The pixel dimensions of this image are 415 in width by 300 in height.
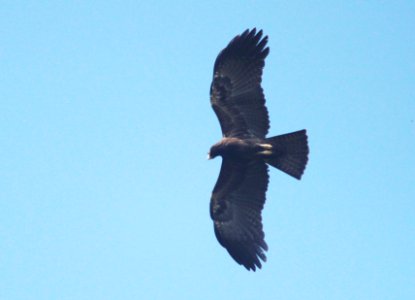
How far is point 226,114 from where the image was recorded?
565 inches

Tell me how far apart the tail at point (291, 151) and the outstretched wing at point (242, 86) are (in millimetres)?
340

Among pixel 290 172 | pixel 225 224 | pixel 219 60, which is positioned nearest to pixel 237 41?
pixel 219 60

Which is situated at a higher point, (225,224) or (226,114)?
(226,114)

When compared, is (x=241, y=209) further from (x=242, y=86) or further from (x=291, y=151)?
(x=242, y=86)

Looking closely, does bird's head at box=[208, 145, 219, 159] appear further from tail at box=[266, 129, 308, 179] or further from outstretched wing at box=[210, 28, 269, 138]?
tail at box=[266, 129, 308, 179]

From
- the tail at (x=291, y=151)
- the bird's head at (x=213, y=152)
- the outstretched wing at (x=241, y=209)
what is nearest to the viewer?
the tail at (x=291, y=151)

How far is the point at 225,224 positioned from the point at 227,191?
1.99 ft

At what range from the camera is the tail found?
45.1 ft

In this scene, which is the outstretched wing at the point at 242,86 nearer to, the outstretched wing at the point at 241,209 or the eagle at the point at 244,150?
the eagle at the point at 244,150

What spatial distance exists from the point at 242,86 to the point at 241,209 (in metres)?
2.37

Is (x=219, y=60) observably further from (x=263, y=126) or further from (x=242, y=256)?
(x=242, y=256)

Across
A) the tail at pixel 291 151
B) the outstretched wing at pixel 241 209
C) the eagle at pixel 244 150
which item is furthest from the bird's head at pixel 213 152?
the tail at pixel 291 151

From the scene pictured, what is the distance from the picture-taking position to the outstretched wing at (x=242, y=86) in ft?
45.4

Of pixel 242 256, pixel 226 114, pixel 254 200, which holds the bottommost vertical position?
pixel 242 256
